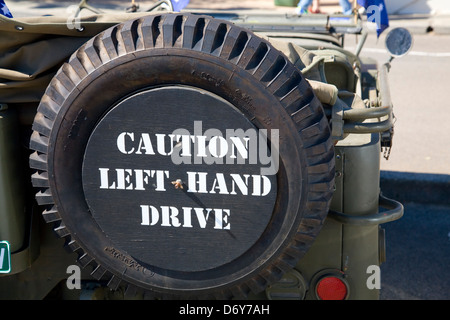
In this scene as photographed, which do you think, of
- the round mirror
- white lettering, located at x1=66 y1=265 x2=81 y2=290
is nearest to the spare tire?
white lettering, located at x1=66 y1=265 x2=81 y2=290

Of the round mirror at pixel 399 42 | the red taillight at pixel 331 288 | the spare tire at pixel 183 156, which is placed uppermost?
the round mirror at pixel 399 42

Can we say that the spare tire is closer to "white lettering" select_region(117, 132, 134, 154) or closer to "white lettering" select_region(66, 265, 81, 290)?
"white lettering" select_region(117, 132, 134, 154)

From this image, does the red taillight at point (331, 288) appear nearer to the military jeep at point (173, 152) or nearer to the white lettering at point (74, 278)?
the military jeep at point (173, 152)

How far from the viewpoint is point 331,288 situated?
2.48m

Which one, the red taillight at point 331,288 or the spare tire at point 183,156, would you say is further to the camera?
the red taillight at point 331,288

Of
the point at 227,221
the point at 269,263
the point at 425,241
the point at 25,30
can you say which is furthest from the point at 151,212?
the point at 425,241

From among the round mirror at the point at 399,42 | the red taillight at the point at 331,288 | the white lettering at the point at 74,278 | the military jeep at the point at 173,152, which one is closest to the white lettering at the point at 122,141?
the military jeep at the point at 173,152

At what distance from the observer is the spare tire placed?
198 cm

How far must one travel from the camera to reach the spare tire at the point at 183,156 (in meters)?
1.98

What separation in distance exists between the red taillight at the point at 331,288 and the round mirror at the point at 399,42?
1.55 meters

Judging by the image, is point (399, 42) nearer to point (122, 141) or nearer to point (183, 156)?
point (183, 156)

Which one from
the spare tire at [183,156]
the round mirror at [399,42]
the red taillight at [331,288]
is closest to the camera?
the spare tire at [183,156]

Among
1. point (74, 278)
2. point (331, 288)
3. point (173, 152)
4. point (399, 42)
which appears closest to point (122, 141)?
point (173, 152)

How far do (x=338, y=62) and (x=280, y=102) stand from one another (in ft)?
3.66
